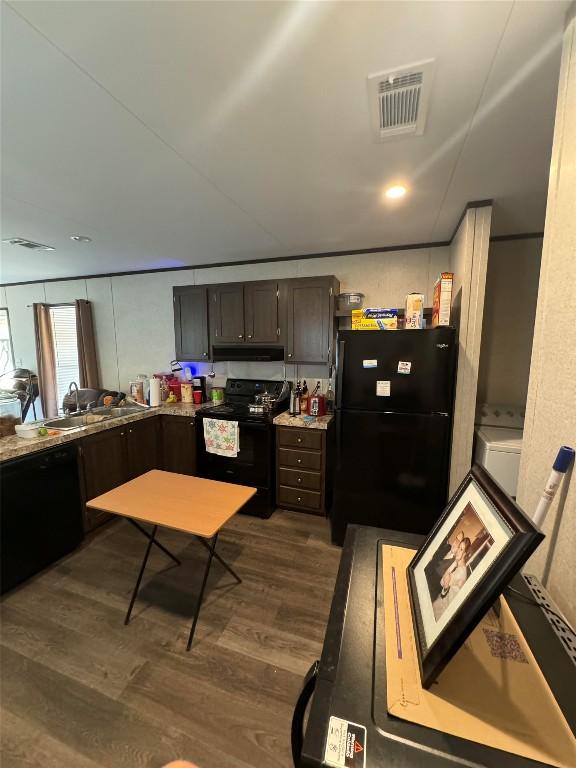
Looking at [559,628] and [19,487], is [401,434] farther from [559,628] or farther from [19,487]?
[19,487]

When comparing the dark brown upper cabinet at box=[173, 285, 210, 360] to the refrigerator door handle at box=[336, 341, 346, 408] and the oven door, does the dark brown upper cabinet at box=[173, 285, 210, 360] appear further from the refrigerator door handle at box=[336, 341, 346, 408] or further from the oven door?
the refrigerator door handle at box=[336, 341, 346, 408]

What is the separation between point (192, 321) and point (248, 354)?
807mm

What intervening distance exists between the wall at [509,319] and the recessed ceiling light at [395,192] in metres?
1.39

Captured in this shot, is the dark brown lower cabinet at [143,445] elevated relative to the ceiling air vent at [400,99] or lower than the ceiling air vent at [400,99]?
lower

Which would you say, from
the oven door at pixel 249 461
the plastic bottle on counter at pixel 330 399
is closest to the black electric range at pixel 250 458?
the oven door at pixel 249 461

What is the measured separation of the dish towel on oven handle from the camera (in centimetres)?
286

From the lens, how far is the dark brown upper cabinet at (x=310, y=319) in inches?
A: 116

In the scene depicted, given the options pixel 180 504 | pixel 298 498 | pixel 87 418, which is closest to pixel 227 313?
pixel 87 418

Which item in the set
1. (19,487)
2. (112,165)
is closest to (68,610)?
(19,487)

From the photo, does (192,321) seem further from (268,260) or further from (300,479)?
(300,479)

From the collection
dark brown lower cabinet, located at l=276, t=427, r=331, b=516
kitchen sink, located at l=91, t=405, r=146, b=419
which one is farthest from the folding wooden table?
kitchen sink, located at l=91, t=405, r=146, b=419

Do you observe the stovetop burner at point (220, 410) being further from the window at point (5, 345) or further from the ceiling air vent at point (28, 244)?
the window at point (5, 345)

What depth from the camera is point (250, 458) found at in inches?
113

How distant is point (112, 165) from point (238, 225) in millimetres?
990
